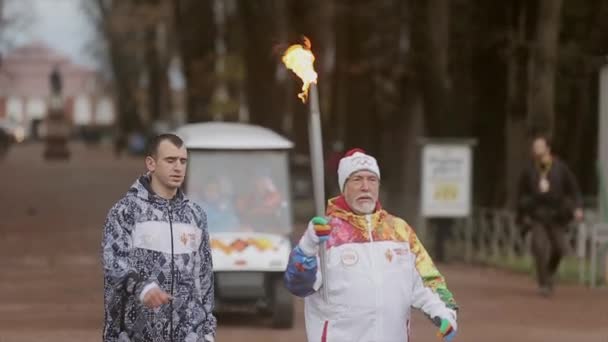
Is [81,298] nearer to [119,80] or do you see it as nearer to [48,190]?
[48,190]

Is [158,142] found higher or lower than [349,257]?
higher

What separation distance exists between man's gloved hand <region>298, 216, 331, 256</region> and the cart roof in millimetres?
9683

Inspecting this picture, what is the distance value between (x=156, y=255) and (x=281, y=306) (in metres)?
8.46

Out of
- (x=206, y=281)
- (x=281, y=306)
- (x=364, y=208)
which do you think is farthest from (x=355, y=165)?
(x=281, y=306)

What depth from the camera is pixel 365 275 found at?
741 centimetres

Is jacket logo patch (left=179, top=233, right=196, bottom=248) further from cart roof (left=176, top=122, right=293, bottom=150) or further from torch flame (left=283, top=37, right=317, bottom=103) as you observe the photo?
cart roof (left=176, top=122, right=293, bottom=150)

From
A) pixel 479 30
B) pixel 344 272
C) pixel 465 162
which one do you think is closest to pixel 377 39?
pixel 479 30

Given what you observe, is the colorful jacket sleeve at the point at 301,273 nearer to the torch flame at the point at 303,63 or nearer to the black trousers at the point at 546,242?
the torch flame at the point at 303,63

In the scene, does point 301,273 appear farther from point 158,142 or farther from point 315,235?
point 158,142

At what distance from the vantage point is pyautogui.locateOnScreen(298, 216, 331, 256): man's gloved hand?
23.8 feet

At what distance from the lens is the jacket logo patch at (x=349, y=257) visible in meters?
7.43

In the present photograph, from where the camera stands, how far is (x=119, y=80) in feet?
330

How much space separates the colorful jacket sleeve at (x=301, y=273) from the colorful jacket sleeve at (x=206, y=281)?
642 millimetres

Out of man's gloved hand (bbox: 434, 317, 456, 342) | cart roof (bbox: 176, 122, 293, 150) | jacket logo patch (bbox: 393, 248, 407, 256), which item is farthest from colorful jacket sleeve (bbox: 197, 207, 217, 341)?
cart roof (bbox: 176, 122, 293, 150)
